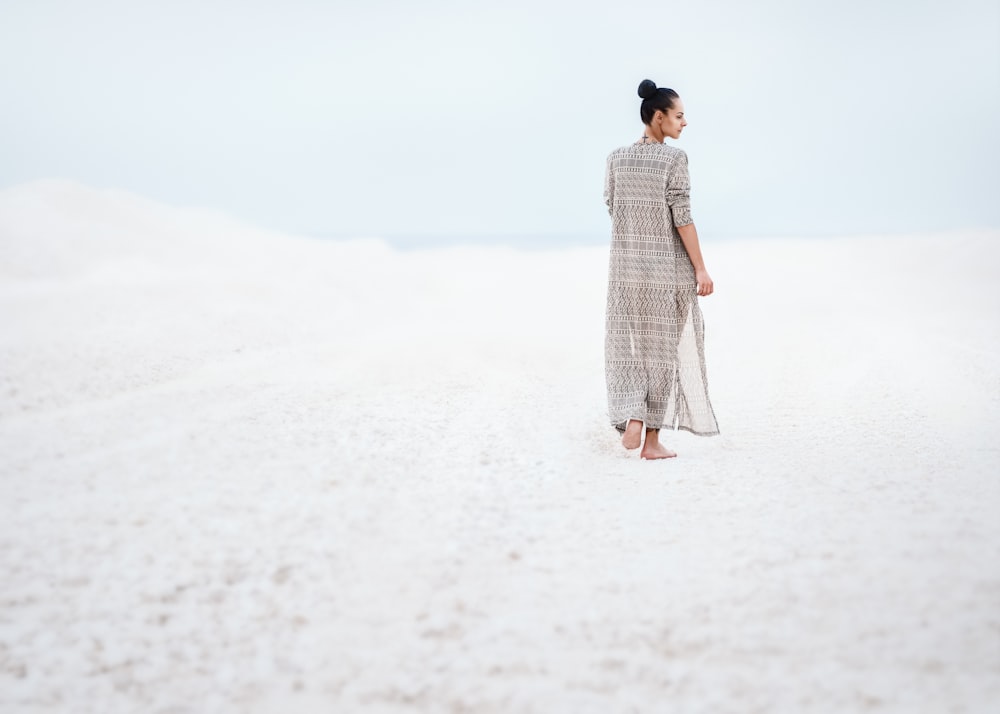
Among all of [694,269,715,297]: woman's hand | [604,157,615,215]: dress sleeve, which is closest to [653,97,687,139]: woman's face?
[604,157,615,215]: dress sleeve

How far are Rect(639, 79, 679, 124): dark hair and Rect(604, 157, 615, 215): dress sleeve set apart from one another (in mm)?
269

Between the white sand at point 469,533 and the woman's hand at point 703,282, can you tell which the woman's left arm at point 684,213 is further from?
the white sand at point 469,533

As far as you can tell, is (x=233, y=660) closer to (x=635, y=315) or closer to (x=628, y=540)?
(x=628, y=540)

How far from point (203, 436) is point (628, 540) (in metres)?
1.64

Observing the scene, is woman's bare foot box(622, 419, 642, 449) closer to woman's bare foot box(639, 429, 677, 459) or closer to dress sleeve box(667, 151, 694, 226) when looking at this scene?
woman's bare foot box(639, 429, 677, 459)

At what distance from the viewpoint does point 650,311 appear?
11.9 ft

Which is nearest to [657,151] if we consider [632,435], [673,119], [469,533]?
[673,119]

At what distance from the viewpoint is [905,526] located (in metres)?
2.45

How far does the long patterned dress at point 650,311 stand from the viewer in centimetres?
354

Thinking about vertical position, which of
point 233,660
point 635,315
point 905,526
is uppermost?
point 635,315

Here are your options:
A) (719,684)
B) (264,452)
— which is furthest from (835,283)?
(719,684)

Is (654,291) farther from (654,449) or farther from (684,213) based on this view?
(654,449)

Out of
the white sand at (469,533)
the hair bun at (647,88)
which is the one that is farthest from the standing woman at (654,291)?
the white sand at (469,533)

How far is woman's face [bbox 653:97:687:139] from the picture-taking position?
3438 mm
